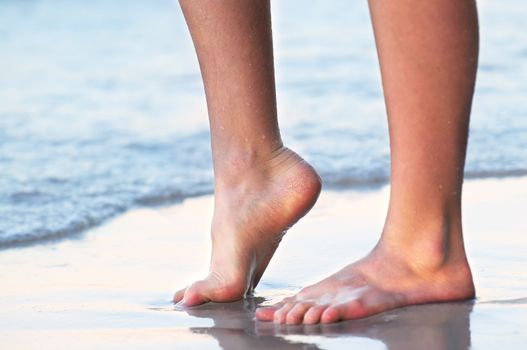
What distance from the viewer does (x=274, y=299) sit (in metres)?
1.90

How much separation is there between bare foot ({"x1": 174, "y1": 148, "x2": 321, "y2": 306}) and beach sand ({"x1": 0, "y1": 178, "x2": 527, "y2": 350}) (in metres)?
0.06

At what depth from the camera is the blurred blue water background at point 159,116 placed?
301 cm

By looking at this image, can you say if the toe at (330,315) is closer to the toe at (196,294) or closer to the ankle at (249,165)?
the toe at (196,294)

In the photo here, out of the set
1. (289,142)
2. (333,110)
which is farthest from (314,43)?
(289,142)

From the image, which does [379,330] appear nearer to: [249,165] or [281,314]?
[281,314]

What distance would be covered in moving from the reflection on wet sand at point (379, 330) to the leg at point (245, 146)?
19 cm

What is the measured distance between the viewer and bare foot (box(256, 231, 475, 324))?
1.71m

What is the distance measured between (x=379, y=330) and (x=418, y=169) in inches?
9.9

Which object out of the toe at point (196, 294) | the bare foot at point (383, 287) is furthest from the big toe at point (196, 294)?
the bare foot at point (383, 287)

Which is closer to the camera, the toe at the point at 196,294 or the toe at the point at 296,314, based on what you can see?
the toe at the point at 296,314

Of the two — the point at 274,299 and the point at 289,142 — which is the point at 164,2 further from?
the point at 274,299

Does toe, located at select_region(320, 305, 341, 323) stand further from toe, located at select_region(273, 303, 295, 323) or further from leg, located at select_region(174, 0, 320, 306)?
leg, located at select_region(174, 0, 320, 306)

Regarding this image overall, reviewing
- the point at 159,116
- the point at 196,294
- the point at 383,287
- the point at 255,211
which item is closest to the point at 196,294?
the point at 196,294

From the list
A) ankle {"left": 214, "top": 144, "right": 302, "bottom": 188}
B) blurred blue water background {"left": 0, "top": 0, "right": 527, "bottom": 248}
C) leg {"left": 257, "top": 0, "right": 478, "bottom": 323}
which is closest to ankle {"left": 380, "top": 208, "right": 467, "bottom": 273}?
leg {"left": 257, "top": 0, "right": 478, "bottom": 323}
